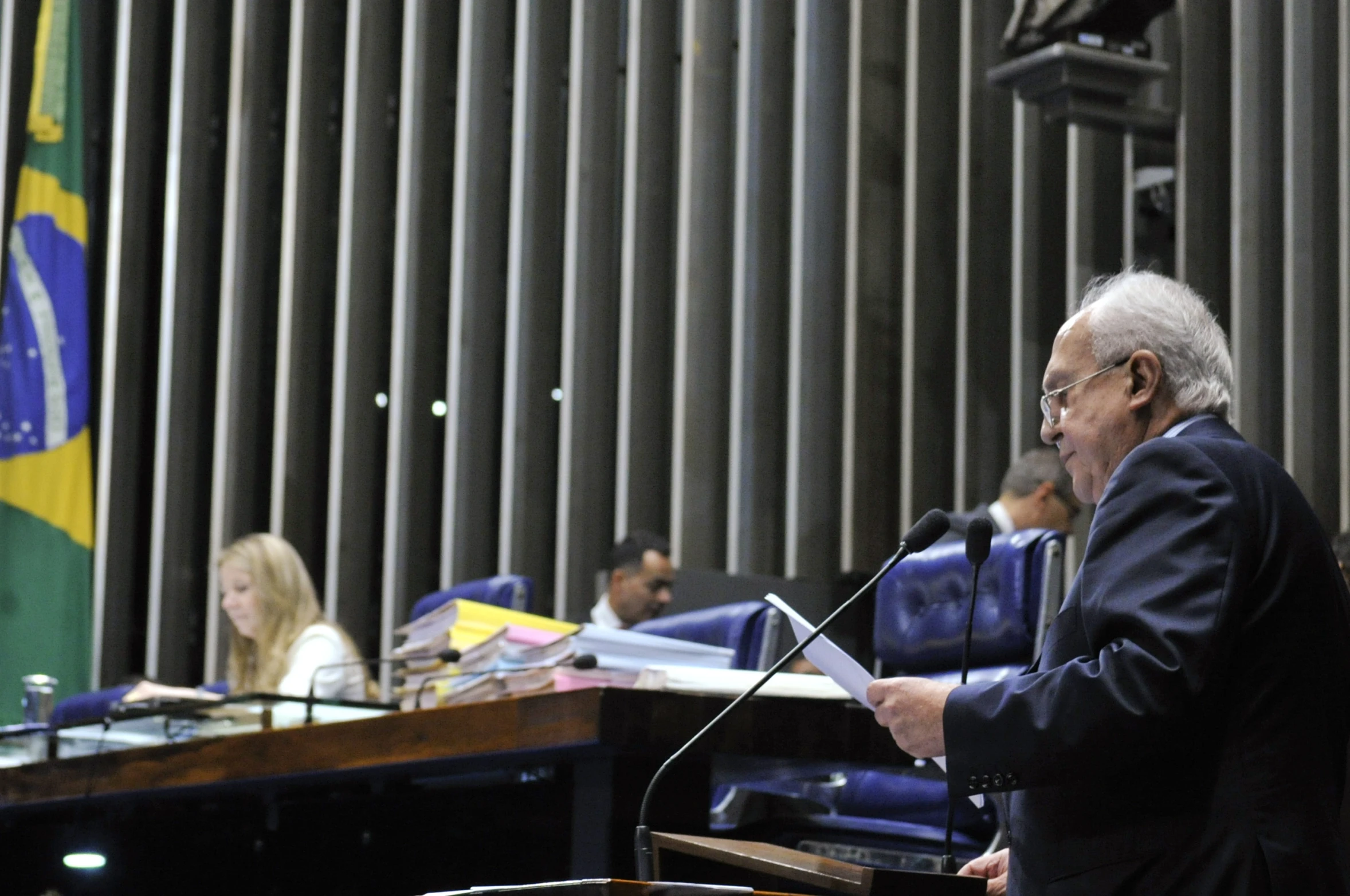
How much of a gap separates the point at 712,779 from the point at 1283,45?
16.1 feet

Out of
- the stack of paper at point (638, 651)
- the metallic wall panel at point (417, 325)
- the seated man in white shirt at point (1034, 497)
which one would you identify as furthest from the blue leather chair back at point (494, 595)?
the metallic wall panel at point (417, 325)

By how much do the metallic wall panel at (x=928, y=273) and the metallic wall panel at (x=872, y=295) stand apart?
0.04m

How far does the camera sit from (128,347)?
7.25m

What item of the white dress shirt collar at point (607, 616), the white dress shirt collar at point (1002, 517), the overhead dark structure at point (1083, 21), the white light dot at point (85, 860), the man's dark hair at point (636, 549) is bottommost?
the white light dot at point (85, 860)

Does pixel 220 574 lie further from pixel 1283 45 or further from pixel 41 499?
pixel 1283 45

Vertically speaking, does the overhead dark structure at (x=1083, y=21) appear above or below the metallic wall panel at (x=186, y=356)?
above

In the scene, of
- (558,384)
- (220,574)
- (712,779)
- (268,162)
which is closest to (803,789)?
(712,779)

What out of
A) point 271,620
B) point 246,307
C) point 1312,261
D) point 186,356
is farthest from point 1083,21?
point 186,356

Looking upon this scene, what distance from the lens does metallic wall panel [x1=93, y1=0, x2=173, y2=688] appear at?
7172mm

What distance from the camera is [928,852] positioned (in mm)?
3043

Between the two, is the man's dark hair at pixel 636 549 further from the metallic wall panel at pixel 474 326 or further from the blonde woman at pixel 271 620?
the metallic wall panel at pixel 474 326

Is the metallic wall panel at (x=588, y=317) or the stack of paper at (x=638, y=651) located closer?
the stack of paper at (x=638, y=651)

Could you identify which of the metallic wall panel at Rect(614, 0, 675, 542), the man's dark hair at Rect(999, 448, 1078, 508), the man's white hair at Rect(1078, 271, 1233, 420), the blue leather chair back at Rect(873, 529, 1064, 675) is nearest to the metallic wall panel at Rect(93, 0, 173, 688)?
the metallic wall panel at Rect(614, 0, 675, 542)

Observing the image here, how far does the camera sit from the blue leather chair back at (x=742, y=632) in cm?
334
